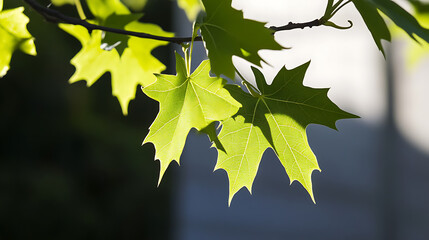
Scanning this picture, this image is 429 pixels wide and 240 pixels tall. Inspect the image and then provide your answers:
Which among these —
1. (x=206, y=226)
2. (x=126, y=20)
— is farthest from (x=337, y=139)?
(x=126, y=20)

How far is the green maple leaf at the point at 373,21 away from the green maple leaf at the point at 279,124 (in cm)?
7

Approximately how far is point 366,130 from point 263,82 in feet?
5.76

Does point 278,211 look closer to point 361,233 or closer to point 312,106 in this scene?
point 361,233

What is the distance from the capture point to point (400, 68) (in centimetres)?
198

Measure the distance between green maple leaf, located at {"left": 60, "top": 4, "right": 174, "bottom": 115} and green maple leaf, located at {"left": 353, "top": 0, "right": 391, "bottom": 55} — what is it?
0.22m

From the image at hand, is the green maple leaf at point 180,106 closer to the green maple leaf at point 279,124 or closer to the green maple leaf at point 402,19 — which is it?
the green maple leaf at point 279,124

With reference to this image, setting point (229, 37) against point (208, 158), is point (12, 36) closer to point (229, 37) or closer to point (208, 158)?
point (229, 37)

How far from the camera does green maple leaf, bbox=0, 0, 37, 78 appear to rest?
1.64 ft

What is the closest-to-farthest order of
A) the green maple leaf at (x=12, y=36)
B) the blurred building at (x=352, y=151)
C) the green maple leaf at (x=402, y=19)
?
the green maple leaf at (x=402, y=19), the green maple leaf at (x=12, y=36), the blurred building at (x=352, y=151)

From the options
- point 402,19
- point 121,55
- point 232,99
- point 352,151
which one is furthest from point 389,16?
point 352,151

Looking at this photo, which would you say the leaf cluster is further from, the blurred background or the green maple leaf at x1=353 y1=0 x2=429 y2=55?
the blurred background

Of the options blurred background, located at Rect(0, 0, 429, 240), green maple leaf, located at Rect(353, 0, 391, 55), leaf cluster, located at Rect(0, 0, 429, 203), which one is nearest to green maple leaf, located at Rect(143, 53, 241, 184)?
leaf cluster, located at Rect(0, 0, 429, 203)

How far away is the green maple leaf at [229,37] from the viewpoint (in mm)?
375

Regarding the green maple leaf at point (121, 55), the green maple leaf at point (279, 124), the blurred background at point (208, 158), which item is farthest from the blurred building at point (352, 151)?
the green maple leaf at point (279, 124)
